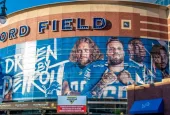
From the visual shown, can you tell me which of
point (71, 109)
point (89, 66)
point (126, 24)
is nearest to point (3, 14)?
point (71, 109)

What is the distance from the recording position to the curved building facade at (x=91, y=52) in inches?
Answer: 2635

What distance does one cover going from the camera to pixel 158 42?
232ft

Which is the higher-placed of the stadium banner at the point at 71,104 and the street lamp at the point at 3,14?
the street lamp at the point at 3,14

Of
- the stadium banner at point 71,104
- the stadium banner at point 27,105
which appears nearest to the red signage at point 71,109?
the stadium banner at point 71,104

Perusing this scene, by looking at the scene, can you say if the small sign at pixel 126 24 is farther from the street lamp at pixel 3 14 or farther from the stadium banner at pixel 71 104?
the street lamp at pixel 3 14

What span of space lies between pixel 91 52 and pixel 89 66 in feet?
8.62

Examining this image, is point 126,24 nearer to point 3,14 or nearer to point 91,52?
point 91,52

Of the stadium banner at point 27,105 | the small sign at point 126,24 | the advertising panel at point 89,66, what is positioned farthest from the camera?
the small sign at point 126,24

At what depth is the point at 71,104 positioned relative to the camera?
6019 centimetres

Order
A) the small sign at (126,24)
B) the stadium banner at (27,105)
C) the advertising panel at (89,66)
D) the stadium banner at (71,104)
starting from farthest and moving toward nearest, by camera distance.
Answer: the small sign at (126,24), the advertising panel at (89,66), the stadium banner at (27,105), the stadium banner at (71,104)

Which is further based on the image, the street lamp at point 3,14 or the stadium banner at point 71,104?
the stadium banner at point 71,104

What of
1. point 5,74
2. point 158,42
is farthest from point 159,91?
point 5,74

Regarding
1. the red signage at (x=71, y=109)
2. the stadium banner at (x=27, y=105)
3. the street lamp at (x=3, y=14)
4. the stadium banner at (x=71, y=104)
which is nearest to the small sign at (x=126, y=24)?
the stadium banner at (x=71, y=104)

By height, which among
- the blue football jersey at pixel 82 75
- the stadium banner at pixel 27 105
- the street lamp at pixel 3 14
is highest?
the street lamp at pixel 3 14
